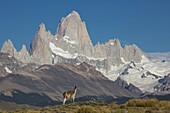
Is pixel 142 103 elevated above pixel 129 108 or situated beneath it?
elevated above

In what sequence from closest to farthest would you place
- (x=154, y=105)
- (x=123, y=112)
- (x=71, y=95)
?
(x=123, y=112), (x=154, y=105), (x=71, y=95)

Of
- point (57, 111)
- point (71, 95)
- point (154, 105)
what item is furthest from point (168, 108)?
point (71, 95)

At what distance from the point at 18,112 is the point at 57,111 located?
3.16 metres

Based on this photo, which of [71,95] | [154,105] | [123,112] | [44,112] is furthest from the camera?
[71,95]

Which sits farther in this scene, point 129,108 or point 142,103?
point 142,103

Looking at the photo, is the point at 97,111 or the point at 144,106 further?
the point at 144,106

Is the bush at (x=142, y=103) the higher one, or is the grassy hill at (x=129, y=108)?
the bush at (x=142, y=103)

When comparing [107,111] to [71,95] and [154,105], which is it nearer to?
[154,105]

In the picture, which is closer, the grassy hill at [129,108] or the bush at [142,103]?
the grassy hill at [129,108]

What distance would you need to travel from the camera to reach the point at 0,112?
35.8 m

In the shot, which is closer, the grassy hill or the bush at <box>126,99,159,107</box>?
the grassy hill

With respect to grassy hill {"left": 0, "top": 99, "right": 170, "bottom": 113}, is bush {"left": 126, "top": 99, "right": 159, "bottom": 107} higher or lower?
higher

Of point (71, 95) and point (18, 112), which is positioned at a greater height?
point (71, 95)

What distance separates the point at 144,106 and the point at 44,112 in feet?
31.7
